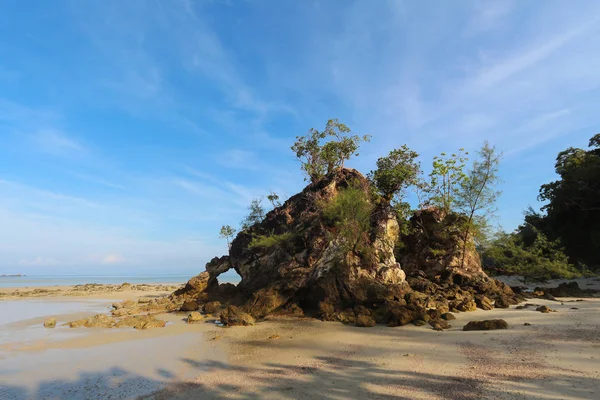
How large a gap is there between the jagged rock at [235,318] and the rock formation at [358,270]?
0.18 metres

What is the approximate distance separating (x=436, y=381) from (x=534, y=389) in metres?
1.70

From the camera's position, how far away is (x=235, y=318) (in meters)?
14.8

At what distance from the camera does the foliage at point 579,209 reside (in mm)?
27641

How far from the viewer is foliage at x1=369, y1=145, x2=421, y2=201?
70.9 ft

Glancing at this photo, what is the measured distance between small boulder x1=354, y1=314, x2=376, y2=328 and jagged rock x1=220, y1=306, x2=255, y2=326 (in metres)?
4.78

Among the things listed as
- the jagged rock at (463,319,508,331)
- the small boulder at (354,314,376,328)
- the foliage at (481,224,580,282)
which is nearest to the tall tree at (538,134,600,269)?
the foliage at (481,224,580,282)

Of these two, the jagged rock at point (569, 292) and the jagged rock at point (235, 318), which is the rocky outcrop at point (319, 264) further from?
the jagged rock at point (569, 292)

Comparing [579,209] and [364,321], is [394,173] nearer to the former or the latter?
[364,321]

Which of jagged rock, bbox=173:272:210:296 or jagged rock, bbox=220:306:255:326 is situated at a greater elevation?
jagged rock, bbox=173:272:210:296

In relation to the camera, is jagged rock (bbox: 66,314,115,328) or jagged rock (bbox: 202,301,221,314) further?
jagged rock (bbox: 202,301,221,314)

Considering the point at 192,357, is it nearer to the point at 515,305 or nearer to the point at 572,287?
the point at 515,305

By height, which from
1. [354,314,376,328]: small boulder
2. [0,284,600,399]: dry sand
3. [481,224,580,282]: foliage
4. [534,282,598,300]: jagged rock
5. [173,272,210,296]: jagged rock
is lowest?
[0,284,600,399]: dry sand

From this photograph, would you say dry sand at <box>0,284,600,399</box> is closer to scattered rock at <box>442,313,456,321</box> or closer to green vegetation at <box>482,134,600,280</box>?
scattered rock at <box>442,313,456,321</box>

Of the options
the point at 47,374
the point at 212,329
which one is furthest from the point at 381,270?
the point at 47,374
